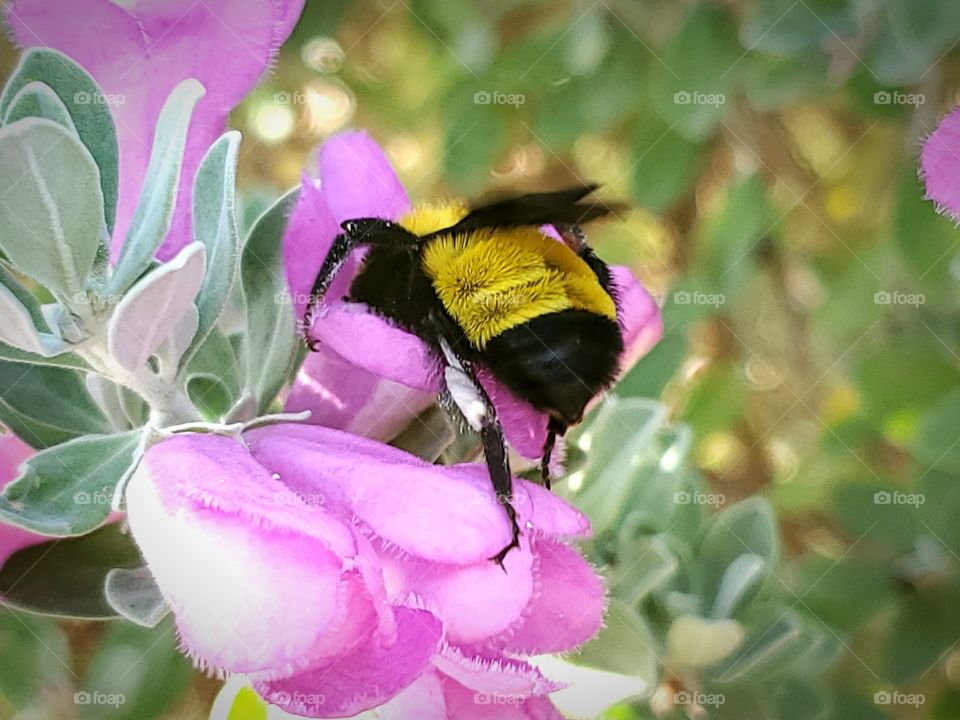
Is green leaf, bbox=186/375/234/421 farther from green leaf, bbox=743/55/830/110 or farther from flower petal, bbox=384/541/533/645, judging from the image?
green leaf, bbox=743/55/830/110

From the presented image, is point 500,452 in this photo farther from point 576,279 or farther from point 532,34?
point 532,34
